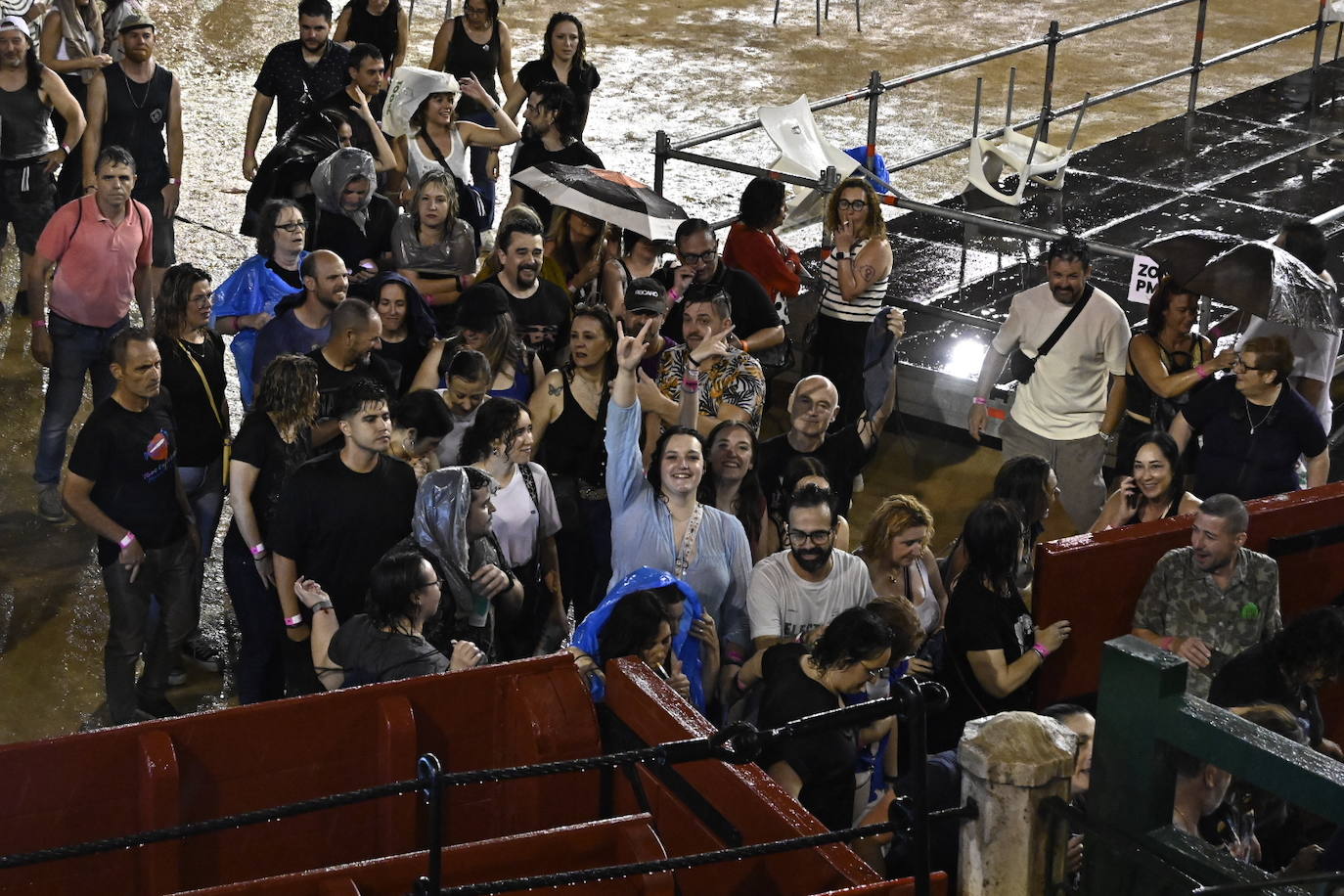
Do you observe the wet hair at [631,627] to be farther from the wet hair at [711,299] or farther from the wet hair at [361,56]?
the wet hair at [361,56]

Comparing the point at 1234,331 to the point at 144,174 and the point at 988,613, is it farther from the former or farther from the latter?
the point at 144,174

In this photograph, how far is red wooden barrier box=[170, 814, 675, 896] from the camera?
4.54 m

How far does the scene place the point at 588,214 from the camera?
358 inches

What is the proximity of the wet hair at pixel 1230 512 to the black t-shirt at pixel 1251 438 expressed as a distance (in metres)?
1.06

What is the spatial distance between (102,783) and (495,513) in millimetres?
2243

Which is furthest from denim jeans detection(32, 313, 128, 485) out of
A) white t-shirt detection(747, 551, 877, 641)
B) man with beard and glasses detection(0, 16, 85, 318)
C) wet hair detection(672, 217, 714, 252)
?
white t-shirt detection(747, 551, 877, 641)

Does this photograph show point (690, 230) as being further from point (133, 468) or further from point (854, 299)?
point (133, 468)

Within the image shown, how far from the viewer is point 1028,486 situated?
24.2 feet

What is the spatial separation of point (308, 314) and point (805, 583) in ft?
9.33

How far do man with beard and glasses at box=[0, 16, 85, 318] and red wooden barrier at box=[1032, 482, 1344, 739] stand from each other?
6.25 meters

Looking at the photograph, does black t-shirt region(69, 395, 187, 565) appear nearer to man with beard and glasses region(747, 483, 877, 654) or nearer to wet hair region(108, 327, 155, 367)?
wet hair region(108, 327, 155, 367)

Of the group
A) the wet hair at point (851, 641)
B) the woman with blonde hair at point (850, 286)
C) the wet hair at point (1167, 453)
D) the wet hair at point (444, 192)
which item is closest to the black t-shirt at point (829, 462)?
the woman with blonde hair at point (850, 286)

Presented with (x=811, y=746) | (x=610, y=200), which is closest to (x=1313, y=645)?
(x=811, y=746)

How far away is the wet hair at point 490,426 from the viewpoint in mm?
6922
